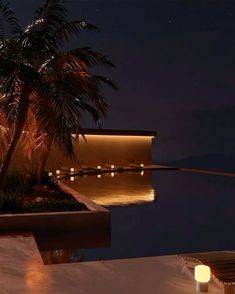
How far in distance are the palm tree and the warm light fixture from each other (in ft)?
12.7

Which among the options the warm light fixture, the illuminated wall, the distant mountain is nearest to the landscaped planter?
the warm light fixture

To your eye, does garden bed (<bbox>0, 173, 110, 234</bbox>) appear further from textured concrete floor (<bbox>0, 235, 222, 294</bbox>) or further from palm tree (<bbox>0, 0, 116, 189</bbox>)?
textured concrete floor (<bbox>0, 235, 222, 294</bbox>)

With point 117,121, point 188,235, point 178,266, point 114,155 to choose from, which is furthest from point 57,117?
point 117,121

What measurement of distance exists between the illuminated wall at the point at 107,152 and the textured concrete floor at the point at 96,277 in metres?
17.3

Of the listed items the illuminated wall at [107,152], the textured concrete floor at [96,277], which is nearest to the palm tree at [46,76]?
the textured concrete floor at [96,277]

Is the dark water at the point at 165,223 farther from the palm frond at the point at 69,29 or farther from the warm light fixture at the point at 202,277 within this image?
the palm frond at the point at 69,29

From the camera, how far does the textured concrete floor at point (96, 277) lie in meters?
4.07

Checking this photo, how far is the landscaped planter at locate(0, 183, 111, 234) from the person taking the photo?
275 inches

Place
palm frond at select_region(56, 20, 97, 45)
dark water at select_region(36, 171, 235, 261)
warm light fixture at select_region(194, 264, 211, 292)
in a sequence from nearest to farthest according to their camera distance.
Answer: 1. warm light fixture at select_region(194, 264, 211, 292)
2. dark water at select_region(36, 171, 235, 261)
3. palm frond at select_region(56, 20, 97, 45)

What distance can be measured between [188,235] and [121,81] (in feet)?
106

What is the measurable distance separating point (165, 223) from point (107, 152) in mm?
17277

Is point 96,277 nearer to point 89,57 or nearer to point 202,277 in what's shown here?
point 202,277

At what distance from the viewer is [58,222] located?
7184 mm

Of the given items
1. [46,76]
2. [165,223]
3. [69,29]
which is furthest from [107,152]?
[165,223]
